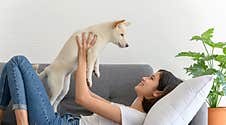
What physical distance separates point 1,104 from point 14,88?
160 mm

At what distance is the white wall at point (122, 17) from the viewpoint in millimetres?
2664

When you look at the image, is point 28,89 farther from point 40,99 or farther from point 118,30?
point 118,30

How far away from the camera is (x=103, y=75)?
237 centimetres

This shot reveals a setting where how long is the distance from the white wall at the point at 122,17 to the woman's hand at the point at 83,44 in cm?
101

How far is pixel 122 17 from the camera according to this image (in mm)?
2666

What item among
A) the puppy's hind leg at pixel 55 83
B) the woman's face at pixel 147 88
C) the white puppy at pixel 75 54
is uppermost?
the white puppy at pixel 75 54

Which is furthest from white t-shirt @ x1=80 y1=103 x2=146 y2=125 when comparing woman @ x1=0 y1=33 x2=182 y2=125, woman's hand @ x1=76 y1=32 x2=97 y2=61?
woman's hand @ x1=76 y1=32 x2=97 y2=61

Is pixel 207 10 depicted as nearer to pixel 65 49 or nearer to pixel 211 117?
pixel 211 117

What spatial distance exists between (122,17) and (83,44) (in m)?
1.09

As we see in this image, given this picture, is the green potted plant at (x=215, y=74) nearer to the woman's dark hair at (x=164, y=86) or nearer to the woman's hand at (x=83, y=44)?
the woman's dark hair at (x=164, y=86)

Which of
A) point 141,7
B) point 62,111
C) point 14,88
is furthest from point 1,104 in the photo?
point 141,7

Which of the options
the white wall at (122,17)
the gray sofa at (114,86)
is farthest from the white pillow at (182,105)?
the white wall at (122,17)

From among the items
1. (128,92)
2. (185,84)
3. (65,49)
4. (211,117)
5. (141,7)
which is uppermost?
(141,7)

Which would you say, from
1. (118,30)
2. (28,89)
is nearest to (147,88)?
(118,30)
